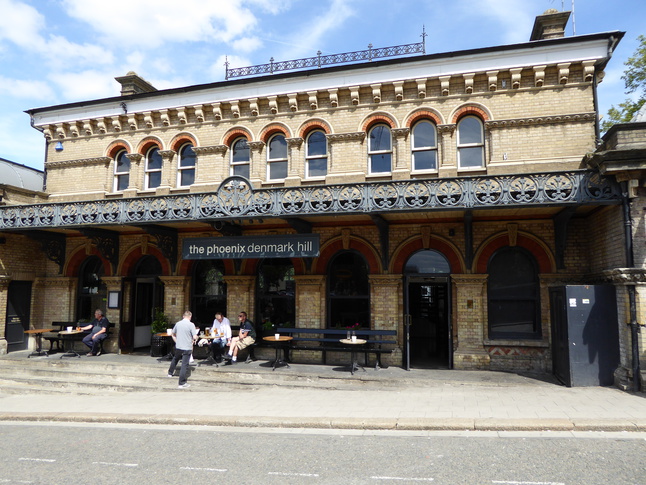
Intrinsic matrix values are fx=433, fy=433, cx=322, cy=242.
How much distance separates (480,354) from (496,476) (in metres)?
6.26

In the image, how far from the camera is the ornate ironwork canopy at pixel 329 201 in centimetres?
935

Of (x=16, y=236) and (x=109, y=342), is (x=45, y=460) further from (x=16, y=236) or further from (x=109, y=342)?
(x=16, y=236)

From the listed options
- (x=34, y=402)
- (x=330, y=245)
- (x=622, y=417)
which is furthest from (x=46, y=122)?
(x=622, y=417)

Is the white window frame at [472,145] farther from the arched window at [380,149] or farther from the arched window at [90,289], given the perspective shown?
the arched window at [90,289]

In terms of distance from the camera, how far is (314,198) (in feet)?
35.3

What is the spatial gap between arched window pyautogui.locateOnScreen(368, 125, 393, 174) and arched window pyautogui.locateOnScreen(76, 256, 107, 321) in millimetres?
9775

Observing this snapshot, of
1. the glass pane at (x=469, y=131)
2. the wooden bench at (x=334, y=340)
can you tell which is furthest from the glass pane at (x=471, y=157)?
the wooden bench at (x=334, y=340)

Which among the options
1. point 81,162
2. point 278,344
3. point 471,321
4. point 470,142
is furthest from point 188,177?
point 471,321

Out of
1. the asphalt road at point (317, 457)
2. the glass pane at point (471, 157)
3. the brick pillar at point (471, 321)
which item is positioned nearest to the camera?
the asphalt road at point (317, 457)

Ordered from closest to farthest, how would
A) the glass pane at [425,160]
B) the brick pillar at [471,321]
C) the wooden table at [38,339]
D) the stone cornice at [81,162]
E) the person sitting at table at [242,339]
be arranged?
the brick pillar at [471,321]
the person sitting at table at [242,339]
the glass pane at [425,160]
the wooden table at [38,339]
the stone cornice at [81,162]

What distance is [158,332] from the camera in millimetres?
13047

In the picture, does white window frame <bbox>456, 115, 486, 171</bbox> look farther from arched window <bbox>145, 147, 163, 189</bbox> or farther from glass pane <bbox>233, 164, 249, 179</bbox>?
arched window <bbox>145, 147, 163, 189</bbox>

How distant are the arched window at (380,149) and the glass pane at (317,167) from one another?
54.4 inches

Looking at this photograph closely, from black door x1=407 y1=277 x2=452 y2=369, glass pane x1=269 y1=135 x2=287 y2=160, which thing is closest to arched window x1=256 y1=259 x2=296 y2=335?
glass pane x1=269 y1=135 x2=287 y2=160
